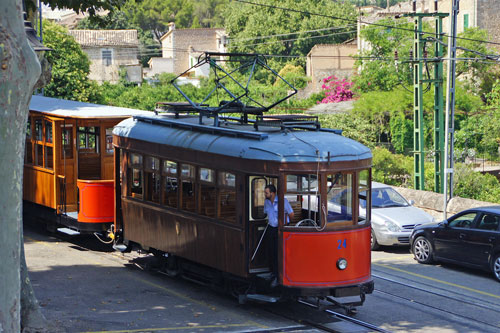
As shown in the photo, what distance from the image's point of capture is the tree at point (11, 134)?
6953 millimetres

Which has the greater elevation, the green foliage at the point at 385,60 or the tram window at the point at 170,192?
the green foliage at the point at 385,60

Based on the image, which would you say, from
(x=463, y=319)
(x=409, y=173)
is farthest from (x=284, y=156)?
(x=409, y=173)

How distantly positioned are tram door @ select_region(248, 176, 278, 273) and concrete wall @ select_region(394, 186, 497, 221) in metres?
10.9

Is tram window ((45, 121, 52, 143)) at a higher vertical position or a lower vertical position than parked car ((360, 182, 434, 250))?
higher

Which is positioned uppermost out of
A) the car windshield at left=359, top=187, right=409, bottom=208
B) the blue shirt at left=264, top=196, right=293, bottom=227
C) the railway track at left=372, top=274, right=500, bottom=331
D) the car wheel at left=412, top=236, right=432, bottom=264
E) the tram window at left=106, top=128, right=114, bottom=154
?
the tram window at left=106, top=128, right=114, bottom=154

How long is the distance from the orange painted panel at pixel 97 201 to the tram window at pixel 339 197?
617cm

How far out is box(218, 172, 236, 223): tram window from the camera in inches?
499

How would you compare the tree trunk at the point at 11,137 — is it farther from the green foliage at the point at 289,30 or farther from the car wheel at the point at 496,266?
the green foliage at the point at 289,30

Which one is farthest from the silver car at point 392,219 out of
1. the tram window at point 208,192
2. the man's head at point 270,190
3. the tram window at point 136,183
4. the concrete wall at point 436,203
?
the man's head at point 270,190

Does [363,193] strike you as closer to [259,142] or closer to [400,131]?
[259,142]

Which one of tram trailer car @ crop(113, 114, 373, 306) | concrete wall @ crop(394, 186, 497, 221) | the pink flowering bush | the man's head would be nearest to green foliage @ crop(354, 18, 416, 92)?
the pink flowering bush

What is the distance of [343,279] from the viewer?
40.0ft

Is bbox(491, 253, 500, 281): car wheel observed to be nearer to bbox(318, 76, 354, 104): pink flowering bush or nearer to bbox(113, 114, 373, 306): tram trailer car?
bbox(113, 114, 373, 306): tram trailer car

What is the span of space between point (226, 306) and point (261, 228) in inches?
63.2
